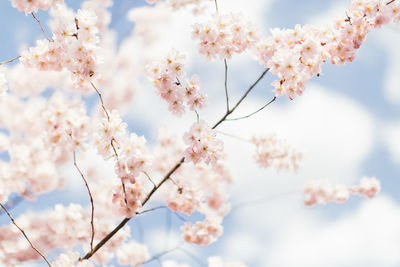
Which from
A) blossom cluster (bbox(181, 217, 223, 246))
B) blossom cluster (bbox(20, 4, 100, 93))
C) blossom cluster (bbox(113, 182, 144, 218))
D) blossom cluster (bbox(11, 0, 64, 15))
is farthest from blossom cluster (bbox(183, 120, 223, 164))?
blossom cluster (bbox(181, 217, 223, 246))

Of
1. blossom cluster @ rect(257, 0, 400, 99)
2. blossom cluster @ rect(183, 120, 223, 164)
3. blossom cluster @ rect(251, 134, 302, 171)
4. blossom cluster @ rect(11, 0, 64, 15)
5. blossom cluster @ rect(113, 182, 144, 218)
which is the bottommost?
blossom cluster @ rect(113, 182, 144, 218)

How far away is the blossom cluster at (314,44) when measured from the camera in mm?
3396

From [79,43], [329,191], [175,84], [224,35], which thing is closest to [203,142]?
[175,84]

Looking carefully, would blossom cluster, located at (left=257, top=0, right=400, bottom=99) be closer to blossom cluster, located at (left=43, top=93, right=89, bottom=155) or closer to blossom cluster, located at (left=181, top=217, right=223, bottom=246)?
blossom cluster, located at (left=43, top=93, right=89, bottom=155)

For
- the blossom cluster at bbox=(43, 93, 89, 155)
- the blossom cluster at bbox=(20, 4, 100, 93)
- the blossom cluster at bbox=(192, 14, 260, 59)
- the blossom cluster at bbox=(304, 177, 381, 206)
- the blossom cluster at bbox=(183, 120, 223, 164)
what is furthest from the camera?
the blossom cluster at bbox=(304, 177, 381, 206)

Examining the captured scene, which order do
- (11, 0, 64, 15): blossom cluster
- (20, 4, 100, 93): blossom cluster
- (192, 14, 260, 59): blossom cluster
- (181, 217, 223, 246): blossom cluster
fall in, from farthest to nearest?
(181, 217, 223, 246): blossom cluster
(192, 14, 260, 59): blossom cluster
(11, 0, 64, 15): blossom cluster
(20, 4, 100, 93): blossom cluster

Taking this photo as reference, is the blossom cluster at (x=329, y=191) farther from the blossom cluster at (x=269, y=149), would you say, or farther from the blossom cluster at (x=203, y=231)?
the blossom cluster at (x=203, y=231)

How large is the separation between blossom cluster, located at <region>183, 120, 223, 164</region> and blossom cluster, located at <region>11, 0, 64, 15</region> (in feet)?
4.88

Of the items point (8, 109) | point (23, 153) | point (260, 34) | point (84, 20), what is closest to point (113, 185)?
point (84, 20)

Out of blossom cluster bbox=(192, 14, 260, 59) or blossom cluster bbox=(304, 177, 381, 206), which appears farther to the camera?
blossom cluster bbox=(304, 177, 381, 206)

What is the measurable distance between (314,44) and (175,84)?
46.3 inches

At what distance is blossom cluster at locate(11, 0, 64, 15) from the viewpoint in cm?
333

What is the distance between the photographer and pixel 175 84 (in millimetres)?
3336

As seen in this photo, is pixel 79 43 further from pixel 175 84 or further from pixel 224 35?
pixel 224 35
